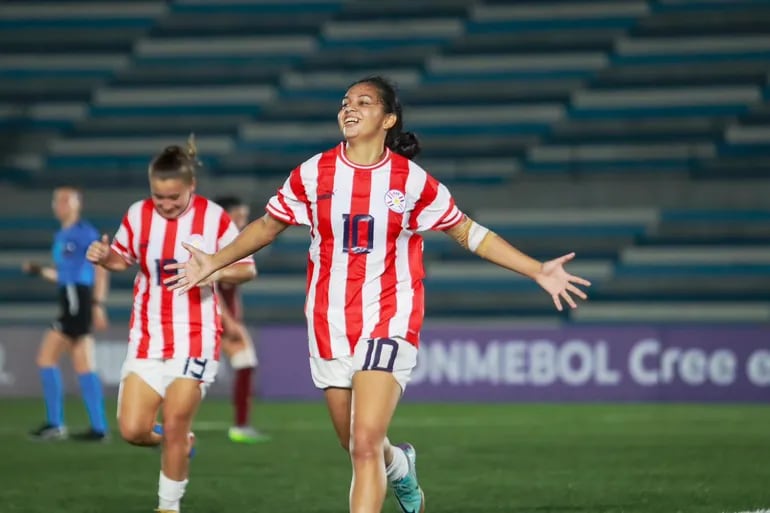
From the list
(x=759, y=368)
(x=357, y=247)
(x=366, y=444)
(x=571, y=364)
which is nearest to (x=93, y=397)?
(x=357, y=247)

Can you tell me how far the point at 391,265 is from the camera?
5305mm

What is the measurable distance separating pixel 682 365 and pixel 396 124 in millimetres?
9945

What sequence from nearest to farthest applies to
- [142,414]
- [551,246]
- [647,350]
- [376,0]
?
[142,414], [647,350], [551,246], [376,0]

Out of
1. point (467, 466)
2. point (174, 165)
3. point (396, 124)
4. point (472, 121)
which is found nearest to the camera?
point (396, 124)

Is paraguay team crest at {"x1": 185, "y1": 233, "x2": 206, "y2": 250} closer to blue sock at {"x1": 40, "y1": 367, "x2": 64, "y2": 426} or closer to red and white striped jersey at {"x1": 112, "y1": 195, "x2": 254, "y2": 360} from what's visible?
red and white striped jersey at {"x1": 112, "y1": 195, "x2": 254, "y2": 360}

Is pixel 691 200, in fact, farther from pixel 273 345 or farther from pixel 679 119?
pixel 273 345

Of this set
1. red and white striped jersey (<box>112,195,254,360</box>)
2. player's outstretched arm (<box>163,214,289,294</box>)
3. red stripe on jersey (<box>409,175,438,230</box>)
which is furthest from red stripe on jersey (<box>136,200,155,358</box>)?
red stripe on jersey (<box>409,175,438,230</box>)

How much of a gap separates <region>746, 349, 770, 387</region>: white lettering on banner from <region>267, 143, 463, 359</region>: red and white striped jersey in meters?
10.0

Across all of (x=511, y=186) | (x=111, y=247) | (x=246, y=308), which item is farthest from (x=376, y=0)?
(x=111, y=247)

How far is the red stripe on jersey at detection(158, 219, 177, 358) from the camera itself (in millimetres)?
6445

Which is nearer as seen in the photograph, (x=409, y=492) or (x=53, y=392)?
(x=409, y=492)

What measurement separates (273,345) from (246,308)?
352 cm

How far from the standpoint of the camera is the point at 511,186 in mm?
19453

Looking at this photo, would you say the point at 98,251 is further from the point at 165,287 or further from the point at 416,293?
the point at 416,293
